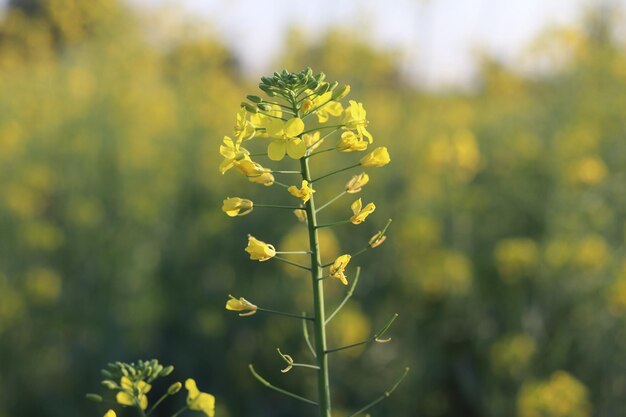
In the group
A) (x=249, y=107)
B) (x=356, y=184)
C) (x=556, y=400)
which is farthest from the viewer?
(x=556, y=400)

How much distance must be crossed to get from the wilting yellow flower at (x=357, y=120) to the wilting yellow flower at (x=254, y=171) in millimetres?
162

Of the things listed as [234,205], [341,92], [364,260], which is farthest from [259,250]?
[364,260]

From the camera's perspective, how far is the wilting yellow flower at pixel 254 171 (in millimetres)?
1325

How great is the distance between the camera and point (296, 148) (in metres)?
1.25

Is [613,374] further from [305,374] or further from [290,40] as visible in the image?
[290,40]

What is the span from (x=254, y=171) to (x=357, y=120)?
0.67 feet

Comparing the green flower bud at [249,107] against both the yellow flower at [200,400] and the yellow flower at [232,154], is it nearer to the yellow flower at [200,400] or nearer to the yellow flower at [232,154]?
the yellow flower at [232,154]

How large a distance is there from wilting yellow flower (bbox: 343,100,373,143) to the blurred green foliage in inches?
93.5

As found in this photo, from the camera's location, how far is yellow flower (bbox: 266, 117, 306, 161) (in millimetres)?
1245

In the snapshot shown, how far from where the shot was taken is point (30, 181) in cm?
621

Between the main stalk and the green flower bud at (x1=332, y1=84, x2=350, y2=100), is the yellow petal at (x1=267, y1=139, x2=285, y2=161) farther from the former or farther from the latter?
the green flower bud at (x1=332, y1=84, x2=350, y2=100)

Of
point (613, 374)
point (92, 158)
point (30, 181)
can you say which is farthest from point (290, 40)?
point (613, 374)

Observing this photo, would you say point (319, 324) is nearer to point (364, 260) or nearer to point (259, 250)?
point (259, 250)

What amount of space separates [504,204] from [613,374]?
181 cm
